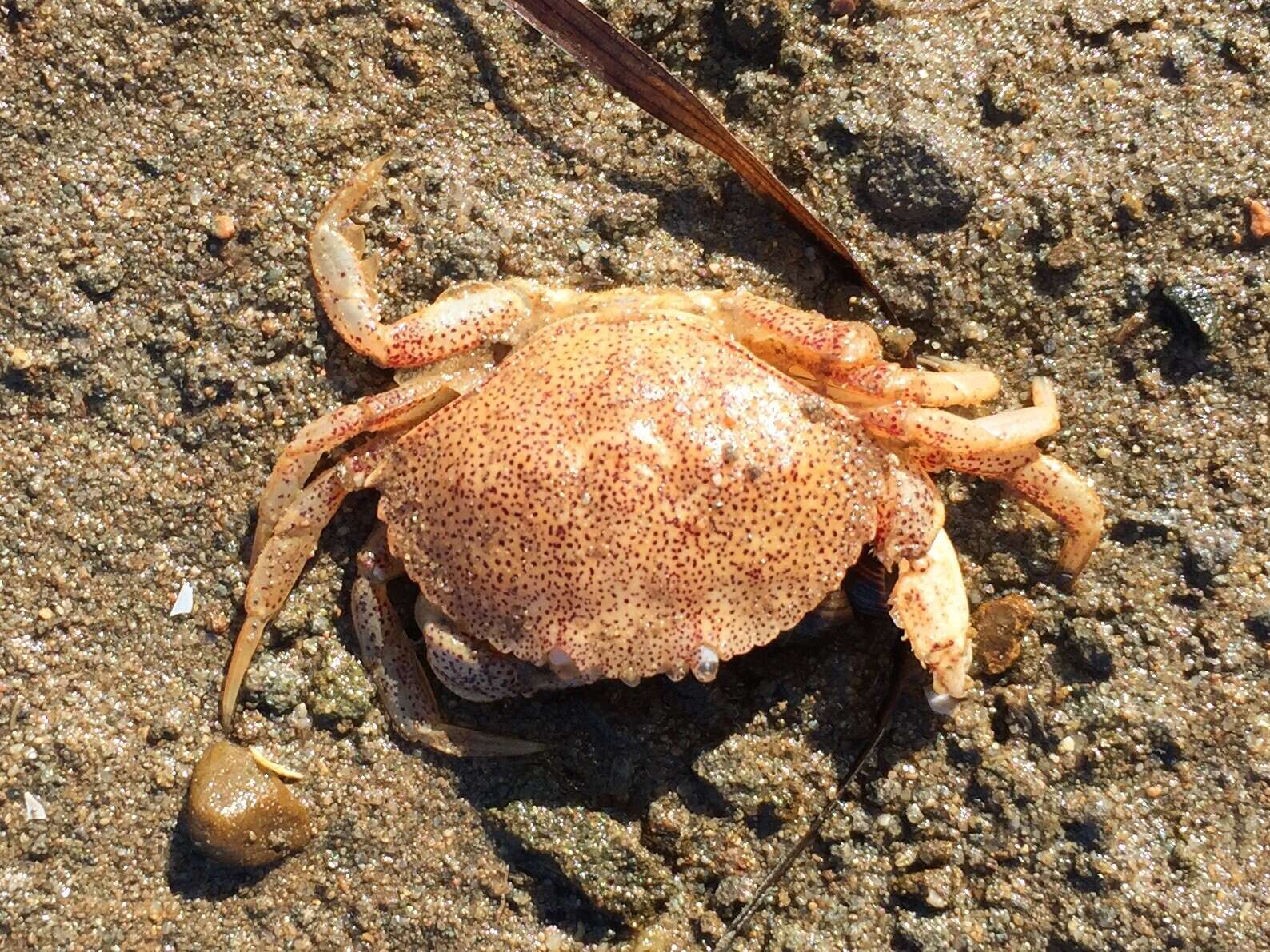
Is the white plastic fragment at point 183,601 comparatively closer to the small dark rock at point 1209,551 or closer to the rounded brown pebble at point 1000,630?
the rounded brown pebble at point 1000,630

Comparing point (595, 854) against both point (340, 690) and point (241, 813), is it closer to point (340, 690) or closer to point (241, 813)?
point (340, 690)

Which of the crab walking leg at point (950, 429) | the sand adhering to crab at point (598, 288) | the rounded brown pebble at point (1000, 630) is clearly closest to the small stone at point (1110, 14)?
the sand adhering to crab at point (598, 288)

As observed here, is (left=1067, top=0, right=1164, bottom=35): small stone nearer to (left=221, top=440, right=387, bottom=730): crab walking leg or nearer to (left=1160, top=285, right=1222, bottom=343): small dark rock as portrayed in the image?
(left=1160, top=285, right=1222, bottom=343): small dark rock

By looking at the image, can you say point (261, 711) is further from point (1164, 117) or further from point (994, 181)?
point (1164, 117)

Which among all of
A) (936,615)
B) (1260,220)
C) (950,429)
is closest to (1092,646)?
(936,615)

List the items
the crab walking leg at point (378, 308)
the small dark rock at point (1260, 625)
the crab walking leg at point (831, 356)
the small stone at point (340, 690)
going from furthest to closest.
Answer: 1. the small stone at point (340, 690)
2. the small dark rock at point (1260, 625)
3. the crab walking leg at point (378, 308)
4. the crab walking leg at point (831, 356)

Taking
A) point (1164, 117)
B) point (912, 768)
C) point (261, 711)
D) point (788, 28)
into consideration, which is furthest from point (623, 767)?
point (1164, 117)
